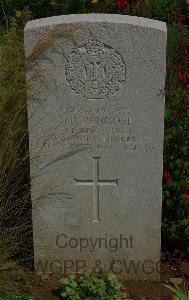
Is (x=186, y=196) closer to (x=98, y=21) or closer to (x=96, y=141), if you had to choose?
(x=96, y=141)

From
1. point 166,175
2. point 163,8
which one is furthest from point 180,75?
point 163,8

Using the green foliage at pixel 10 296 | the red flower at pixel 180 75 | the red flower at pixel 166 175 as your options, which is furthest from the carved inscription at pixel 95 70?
the green foliage at pixel 10 296

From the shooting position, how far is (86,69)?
356 cm

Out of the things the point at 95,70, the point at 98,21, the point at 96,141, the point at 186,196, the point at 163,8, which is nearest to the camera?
the point at 98,21

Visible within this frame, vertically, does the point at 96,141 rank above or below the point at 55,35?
below

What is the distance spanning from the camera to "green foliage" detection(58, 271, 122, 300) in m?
3.77

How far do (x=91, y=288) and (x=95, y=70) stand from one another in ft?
4.56

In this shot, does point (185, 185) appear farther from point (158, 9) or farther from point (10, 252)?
point (158, 9)

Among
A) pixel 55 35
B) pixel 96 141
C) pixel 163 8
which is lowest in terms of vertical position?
pixel 96 141

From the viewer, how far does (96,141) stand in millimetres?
3744

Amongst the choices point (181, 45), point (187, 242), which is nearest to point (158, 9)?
point (181, 45)

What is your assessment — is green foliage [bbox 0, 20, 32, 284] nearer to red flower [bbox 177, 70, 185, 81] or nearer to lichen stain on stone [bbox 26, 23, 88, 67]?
lichen stain on stone [bbox 26, 23, 88, 67]

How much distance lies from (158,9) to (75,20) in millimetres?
5041

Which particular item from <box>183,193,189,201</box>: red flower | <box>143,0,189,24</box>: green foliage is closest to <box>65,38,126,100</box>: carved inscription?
<box>183,193,189,201</box>: red flower
